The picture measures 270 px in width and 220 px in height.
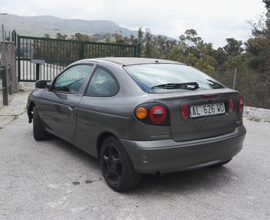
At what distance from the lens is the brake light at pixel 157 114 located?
320cm

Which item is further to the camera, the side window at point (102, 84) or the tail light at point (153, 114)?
the side window at point (102, 84)

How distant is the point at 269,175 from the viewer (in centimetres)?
420

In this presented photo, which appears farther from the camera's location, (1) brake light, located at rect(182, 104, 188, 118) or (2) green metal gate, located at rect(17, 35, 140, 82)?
(2) green metal gate, located at rect(17, 35, 140, 82)

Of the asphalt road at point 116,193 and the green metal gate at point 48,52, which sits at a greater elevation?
the green metal gate at point 48,52

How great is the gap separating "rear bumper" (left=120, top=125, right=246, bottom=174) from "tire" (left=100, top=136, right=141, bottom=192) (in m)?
0.11

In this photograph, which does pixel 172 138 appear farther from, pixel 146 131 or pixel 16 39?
pixel 16 39

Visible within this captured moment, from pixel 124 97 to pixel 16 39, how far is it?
35.0 ft

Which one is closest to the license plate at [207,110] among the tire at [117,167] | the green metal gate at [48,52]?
the tire at [117,167]

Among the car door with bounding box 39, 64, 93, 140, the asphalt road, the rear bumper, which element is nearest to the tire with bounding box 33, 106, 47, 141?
the car door with bounding box 39, 64, 93, 140

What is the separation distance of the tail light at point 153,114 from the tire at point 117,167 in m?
0.44

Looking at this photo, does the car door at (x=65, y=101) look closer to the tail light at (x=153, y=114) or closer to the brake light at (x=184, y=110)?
the tail light at (x=153, y=114)

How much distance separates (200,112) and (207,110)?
11 cm

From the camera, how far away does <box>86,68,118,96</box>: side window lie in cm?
378

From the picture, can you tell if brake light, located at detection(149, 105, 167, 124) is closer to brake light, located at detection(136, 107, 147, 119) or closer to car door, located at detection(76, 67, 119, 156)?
brake light, located at detection(136, 107, 147, 119)
